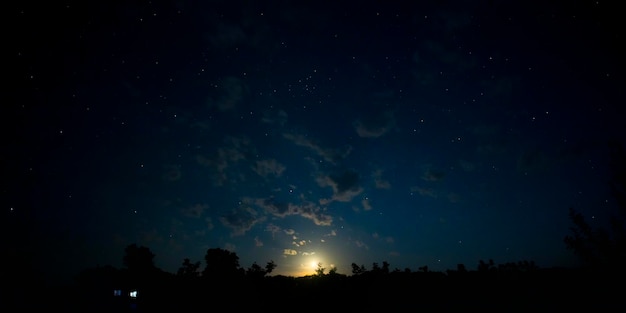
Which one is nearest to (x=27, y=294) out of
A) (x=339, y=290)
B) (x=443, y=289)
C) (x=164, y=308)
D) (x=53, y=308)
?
(x=53, y=308)

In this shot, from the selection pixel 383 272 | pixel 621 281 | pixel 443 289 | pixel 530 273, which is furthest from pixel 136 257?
pixel 621 281

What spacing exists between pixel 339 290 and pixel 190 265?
85.1 ft

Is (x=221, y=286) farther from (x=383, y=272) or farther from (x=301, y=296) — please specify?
(x=383, y=272)

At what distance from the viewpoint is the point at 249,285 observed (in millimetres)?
20188

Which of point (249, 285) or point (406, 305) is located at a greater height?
point (249, 285)

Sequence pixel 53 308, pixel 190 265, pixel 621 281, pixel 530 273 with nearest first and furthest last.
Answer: pixel 621 281, pixel 530 273, pixel 53 308, pixel 190 265

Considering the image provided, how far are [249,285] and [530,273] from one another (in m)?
15.7

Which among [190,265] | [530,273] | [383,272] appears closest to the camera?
[530,273]

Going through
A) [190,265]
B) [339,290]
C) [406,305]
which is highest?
[190,265]

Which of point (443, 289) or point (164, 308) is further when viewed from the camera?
point (164, 308)

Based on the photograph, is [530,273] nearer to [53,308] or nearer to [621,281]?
[621,281]

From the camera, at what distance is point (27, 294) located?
25891mm

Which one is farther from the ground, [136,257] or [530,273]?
[136,257]

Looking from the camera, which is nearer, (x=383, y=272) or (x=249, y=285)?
(x=383, y=272)
